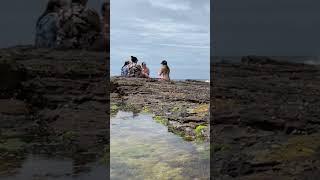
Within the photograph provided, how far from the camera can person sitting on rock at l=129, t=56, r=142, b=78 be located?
2259cm

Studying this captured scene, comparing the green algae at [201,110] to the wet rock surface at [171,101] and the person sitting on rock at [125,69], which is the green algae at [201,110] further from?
the person sitting on rock at [125,69]

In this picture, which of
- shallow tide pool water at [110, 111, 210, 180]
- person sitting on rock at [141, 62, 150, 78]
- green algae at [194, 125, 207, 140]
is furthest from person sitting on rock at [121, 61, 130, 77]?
green algae at [194, 125, 207, 140]

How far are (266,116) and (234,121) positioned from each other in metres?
0.92

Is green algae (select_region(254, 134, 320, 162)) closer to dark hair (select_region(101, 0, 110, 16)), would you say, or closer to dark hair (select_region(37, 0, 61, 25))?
dark hair (select_region(101, 0, 110, 16))

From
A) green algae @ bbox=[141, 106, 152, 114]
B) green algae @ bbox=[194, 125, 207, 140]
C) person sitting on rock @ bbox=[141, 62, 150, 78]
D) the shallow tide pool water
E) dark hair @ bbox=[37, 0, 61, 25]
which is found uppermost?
dark hair @ bbox=[37, 0, 61, 25]

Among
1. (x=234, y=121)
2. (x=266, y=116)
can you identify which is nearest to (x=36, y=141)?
(x=234, y=121)

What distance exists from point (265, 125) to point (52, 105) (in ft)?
21.8

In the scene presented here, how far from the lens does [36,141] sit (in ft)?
39.6

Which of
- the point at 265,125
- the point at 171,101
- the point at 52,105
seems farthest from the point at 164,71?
the point at 265,125

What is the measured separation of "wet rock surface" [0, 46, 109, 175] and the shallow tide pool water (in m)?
0.51

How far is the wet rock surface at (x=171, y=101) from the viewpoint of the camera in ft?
44.6

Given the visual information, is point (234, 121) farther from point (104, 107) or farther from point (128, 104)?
point (128, 104)

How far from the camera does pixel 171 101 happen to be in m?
16.8

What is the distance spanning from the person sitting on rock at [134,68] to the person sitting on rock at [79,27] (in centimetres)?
242
